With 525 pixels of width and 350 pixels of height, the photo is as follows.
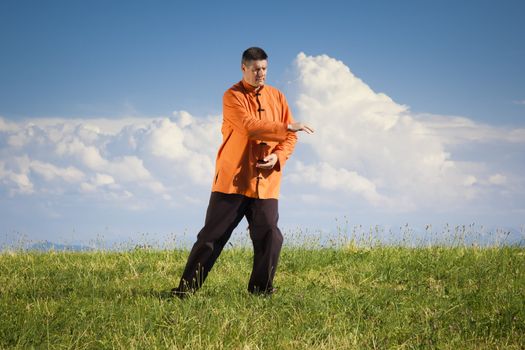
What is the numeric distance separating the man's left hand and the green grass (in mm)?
1487

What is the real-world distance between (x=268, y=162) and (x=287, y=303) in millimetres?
1574

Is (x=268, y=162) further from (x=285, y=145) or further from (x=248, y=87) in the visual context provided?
(x=248, y=87)

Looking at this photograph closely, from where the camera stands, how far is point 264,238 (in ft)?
23.0

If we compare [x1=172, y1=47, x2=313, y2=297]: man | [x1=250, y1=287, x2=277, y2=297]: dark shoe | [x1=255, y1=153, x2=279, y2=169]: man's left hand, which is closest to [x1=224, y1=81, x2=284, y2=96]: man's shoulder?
[x1=172, y1=47, x2=313, y2=297]: man

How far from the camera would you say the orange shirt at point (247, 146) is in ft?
22.2

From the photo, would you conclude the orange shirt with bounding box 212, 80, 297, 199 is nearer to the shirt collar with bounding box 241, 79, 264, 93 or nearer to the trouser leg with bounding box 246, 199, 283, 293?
the shirt collar with bounding box 241, 79, 264, 93

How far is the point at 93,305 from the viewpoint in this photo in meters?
6.77

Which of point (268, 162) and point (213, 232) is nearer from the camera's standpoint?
point (268, 162)

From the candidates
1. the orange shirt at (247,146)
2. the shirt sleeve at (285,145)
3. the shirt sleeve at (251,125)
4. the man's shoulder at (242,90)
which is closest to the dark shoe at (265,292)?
the orange shirt at (247,146)

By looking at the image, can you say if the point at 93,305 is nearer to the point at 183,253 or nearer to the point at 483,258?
the point at 183,253

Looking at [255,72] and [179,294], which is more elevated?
[255,72]

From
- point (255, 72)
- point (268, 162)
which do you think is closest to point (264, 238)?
point (268, 162)

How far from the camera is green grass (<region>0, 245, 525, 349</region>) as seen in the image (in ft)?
18.1

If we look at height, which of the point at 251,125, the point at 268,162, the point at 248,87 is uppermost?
the point at 248,87
